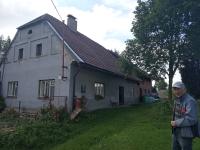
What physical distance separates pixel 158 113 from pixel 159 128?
120 inches

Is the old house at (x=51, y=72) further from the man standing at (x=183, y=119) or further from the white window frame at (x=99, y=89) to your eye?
the man standing at (x=183, y=119)

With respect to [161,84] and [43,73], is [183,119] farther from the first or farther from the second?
[161,84]

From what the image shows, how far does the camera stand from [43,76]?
12.0 m

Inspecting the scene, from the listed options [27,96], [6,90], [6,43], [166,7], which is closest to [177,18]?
A: [166,7]

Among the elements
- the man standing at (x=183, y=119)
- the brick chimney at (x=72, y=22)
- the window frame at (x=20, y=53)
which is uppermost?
the brick chimney at (x=72, y=22)

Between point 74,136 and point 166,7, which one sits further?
point 166,7

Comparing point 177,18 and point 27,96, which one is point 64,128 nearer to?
point 27,96

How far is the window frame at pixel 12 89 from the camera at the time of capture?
13865 millimetres

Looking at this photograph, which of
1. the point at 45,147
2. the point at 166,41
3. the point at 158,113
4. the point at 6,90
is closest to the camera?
the point at 45,147

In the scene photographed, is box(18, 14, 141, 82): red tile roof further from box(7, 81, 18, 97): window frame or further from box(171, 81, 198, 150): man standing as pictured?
box(171, 81, 198, 150): man standing

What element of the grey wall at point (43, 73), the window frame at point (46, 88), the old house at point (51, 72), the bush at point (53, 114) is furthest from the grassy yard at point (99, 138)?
the window frame at point (46, 88)

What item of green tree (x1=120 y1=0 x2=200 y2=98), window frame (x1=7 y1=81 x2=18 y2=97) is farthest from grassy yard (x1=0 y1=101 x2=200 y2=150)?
window frame (x1=7 y1=81 x2=18 y2=97)

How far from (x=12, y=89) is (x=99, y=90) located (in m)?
7.05

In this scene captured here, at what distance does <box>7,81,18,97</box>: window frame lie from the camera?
13.9 metres
